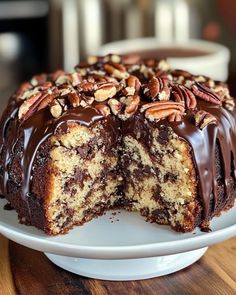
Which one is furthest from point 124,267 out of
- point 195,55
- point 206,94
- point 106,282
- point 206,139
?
point 195,55

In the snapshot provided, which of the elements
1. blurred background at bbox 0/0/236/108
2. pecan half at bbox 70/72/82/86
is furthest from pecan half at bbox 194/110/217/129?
blurred background at bbox 0/0/236/108

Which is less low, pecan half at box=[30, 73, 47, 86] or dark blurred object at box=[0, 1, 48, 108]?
pecan half at box=[30, 73, 47, 86]

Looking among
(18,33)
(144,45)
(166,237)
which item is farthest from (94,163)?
(18,33)

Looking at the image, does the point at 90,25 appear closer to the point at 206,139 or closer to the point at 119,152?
the point at 119,152

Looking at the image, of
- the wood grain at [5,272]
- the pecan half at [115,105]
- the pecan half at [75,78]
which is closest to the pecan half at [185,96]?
the pecan half at [115,105]

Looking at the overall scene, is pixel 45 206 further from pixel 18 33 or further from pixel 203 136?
pixel 18 33

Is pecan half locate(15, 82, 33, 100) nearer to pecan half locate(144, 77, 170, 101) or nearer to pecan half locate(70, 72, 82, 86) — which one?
pecan half locate(70, 72, 82, 86)
